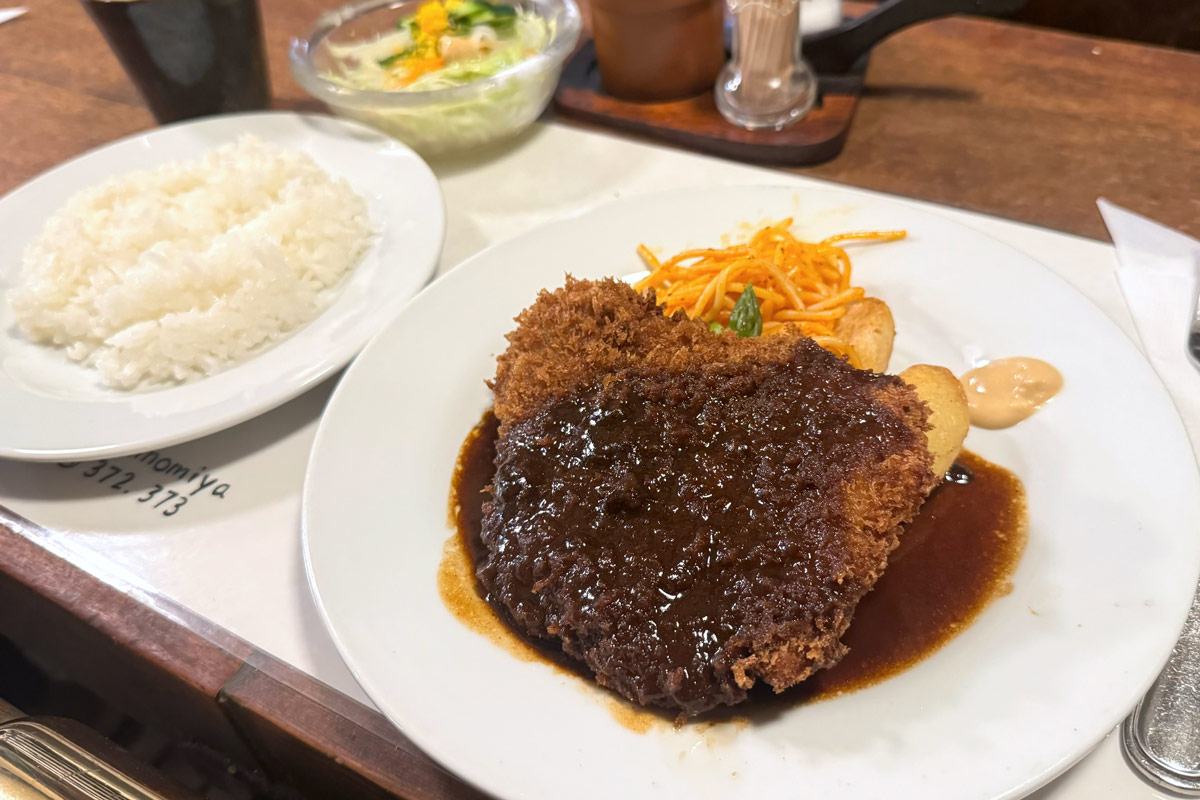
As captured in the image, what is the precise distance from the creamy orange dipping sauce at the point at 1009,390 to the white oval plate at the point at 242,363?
1.43 m

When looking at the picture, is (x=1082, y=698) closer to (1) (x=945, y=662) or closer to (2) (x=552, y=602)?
(1) (x=945, y=662)

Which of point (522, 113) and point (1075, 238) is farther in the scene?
point (522, 113)

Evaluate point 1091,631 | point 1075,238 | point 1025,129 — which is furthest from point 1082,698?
point 1025,129

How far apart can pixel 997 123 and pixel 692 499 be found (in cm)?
206

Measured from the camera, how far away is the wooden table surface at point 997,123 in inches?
94.0

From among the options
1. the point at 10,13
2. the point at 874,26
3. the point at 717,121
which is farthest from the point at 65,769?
the point at 10,13

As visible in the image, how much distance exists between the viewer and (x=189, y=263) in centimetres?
211

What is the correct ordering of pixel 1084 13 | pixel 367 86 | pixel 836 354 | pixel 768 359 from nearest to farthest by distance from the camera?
pixel 768 359 < pixel 836 354 < pixel 367 86 < pixel 1084 13

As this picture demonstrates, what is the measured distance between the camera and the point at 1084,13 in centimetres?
378

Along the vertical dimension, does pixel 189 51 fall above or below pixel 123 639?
above

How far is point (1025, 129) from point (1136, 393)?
1438mm

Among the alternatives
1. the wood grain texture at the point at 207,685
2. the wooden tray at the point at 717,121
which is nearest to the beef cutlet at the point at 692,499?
the wood grain texture at the point at 207,685

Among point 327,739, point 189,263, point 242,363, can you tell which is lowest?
point 327,739

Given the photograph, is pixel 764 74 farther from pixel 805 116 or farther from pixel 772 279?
pixel 772 279
